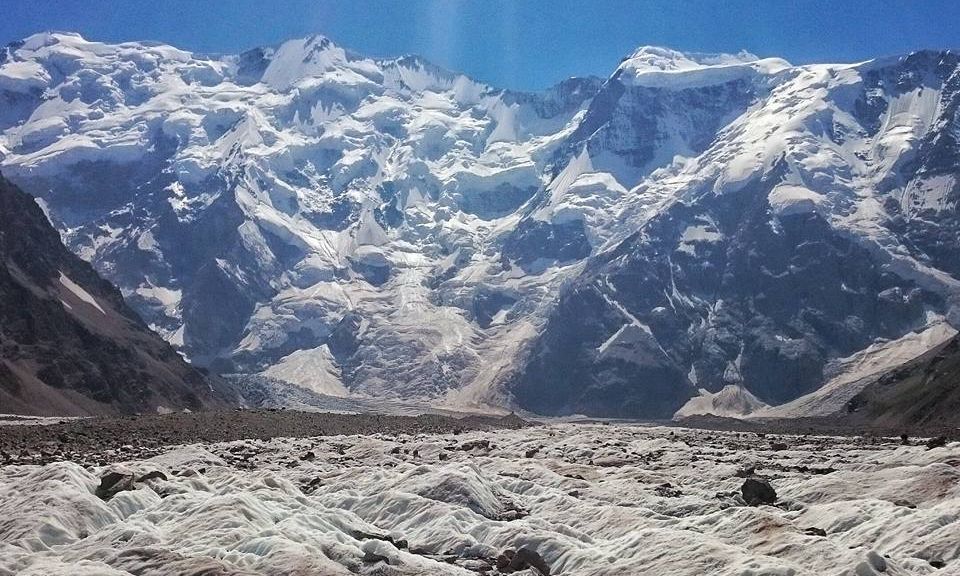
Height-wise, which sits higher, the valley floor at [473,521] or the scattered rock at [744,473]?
the scattered rock at [744,473]

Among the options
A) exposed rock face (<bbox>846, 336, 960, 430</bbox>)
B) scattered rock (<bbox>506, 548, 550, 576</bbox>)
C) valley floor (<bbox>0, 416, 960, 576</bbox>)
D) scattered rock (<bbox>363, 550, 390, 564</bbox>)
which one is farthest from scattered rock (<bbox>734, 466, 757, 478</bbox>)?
exposed rock face (<bbox>846, 336, 960, 430</bbox>)

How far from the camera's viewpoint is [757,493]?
39438 millimetres

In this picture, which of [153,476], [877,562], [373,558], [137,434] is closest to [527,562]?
[373,558]

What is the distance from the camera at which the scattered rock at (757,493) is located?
129 feet

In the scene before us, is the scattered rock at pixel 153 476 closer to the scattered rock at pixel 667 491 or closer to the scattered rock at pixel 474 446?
the scattered rock at pixel 667 491

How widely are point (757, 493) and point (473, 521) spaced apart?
1193 cm

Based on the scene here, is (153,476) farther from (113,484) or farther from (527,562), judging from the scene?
(527,562)

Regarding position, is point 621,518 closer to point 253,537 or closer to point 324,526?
point 324,526

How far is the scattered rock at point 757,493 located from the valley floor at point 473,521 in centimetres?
46

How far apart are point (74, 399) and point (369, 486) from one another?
139 meters

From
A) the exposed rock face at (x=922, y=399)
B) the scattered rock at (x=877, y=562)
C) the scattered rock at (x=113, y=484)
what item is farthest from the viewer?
the exposed rock face at (x=922, y=399)

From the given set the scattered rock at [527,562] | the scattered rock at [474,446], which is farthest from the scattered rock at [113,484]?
the scattered rock at [474,446]

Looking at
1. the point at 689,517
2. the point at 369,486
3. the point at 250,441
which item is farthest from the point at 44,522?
the point at 250,441

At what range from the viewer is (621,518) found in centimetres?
3559
